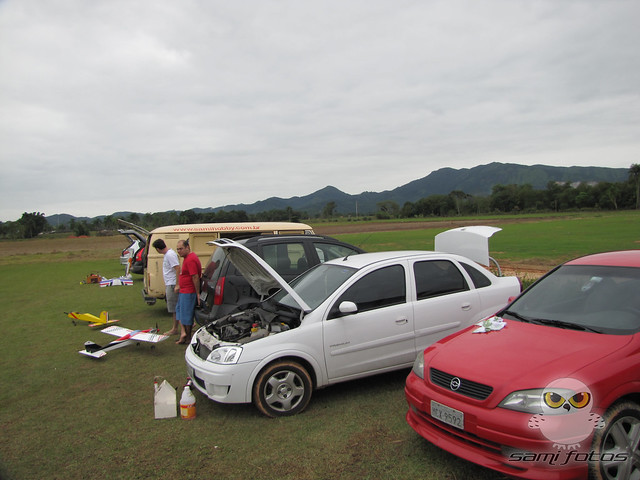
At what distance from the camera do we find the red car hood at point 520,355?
2.92 m

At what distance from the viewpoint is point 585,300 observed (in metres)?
3.77

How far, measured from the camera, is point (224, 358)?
431 centimetres

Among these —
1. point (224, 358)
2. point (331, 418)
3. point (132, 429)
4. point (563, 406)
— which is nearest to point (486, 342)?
point (563, 406)

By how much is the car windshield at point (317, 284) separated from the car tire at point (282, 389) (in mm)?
725

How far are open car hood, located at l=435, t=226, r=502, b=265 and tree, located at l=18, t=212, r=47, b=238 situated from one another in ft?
293

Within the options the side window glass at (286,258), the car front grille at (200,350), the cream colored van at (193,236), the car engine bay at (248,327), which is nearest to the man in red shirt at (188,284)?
the side window glass at (286,258)

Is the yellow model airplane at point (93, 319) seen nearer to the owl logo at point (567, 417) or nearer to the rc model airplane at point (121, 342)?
the rc model airplane at point (121, 342)

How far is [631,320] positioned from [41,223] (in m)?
100

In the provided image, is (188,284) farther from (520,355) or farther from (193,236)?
(520,355)

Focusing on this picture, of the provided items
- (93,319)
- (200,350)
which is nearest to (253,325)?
(200,350)

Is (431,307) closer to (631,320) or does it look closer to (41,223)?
(631,320)

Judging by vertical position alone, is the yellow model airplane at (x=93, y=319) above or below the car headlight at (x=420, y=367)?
below

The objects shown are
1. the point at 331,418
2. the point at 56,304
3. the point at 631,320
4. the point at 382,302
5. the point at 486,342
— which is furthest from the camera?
the point at 56,304

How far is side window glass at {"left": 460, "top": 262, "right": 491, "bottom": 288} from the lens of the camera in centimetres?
545
